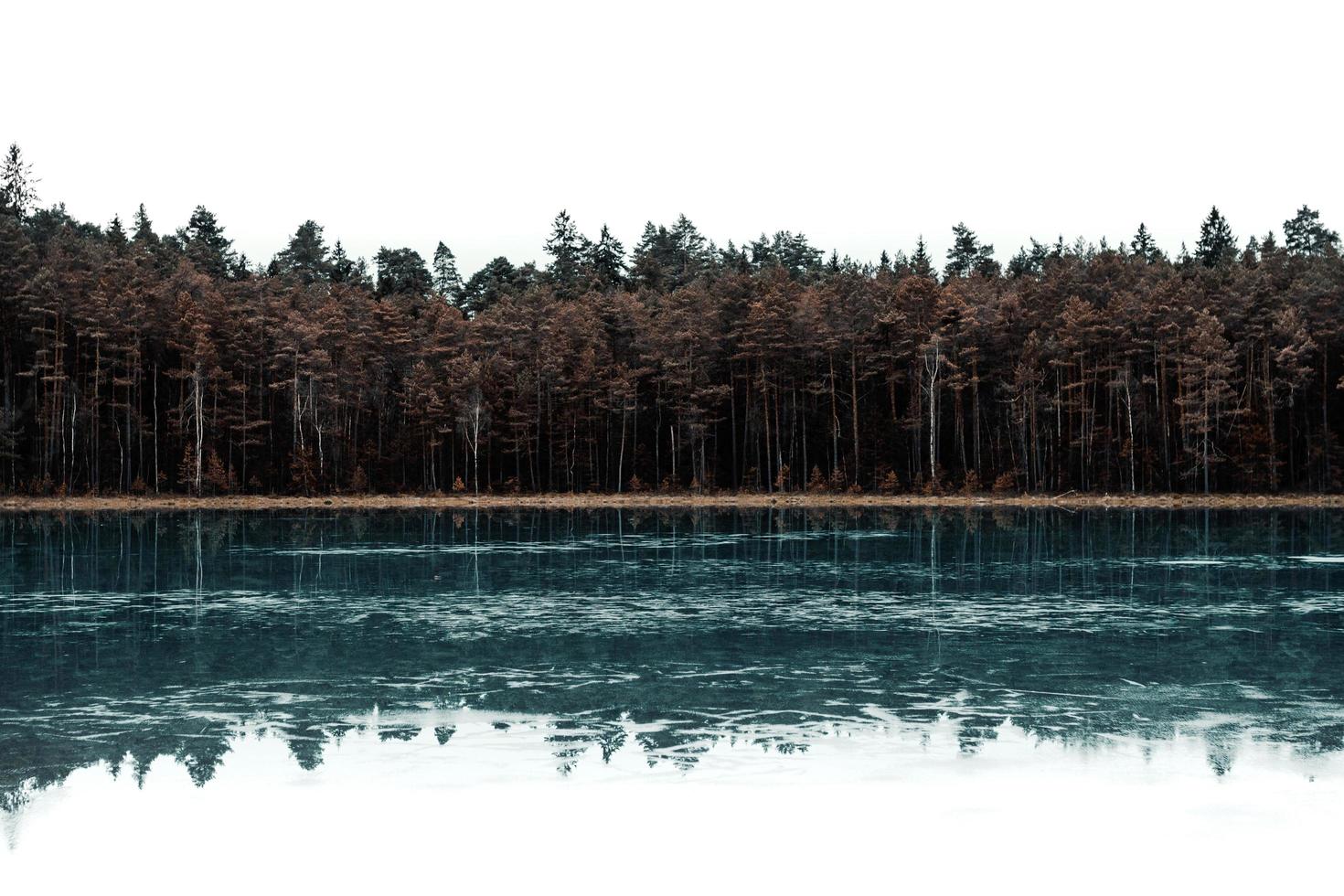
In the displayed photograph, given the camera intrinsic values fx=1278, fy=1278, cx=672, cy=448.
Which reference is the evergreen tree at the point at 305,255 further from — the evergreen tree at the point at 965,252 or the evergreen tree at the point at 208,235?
the evergreen tree at the point at 965,252

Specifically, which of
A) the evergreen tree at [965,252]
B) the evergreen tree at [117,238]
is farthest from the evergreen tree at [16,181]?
the evergreen tree at [965,252]

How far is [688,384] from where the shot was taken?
287ft

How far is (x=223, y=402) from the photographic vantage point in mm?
88125

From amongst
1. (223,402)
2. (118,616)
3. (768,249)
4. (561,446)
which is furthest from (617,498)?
(768,249)

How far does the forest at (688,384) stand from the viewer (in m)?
80.6

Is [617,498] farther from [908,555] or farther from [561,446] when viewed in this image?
[908,555]

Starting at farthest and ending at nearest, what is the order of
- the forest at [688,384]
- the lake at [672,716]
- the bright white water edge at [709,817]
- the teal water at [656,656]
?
the forest at [688,384] < the teal water at [656,656] < the lake at [672,716] < the bright white water edge at [709,817]

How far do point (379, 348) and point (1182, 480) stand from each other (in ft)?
185

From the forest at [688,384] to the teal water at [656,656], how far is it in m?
40.8

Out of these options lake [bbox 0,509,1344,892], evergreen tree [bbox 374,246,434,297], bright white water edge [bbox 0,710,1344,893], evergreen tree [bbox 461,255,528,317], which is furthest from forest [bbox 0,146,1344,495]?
bright white water edge [bbox 0,710,1344,893]

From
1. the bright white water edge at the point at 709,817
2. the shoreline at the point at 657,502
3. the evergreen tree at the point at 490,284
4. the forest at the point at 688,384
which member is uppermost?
the evergreen tree at the point at 490,284

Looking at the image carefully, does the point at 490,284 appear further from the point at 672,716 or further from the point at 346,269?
the point at 672,716

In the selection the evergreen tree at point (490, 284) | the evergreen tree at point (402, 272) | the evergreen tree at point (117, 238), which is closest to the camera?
the evergreen tree at point (117, 238)

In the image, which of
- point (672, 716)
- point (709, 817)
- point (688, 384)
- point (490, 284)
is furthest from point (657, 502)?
point (709, 817)
